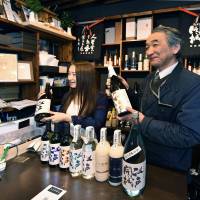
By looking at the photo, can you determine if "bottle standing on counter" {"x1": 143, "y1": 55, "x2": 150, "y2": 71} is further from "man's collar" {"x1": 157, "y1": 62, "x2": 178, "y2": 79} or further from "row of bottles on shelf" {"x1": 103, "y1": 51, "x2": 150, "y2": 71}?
"man's collar" {"x1": 157, "y1": 62, "x2": 178, "y2": 79}

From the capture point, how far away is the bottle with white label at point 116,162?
768 millimetres

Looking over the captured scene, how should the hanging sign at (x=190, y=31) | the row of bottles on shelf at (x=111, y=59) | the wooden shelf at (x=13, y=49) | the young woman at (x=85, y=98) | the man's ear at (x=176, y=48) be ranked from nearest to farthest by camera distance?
1. the man's ear at (x=176, y=48)
2. the young woman at (x=85, y=98)
3. the wooden shelf at (x=13, y=49)
4. the hanging sign at (x=190, y=31)
5. the row of bottles on shelf at (x=111, y=59)

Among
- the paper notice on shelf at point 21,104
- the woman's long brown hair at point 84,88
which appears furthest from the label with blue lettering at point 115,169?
the paper notice on shelf at point 21,104

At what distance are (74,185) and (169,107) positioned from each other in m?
0.62

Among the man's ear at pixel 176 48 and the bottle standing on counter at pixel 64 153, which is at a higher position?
the man's ear at pixel 176 48

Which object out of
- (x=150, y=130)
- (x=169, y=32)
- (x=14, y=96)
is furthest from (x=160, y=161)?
(x=14, y=96)

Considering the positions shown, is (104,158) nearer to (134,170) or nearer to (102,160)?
(102,160)

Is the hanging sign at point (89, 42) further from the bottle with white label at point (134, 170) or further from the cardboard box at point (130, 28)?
the bottle with white label at point (134, 170)

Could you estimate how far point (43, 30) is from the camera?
2543mm

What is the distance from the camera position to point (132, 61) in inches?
115

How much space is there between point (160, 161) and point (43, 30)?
7.16 ft

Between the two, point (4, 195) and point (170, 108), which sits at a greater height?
point (170, 108)

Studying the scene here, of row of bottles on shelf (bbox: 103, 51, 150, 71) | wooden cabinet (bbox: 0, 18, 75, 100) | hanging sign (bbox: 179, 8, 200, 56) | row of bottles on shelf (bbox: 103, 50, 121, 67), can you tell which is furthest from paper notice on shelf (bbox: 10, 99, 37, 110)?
hanging sign (bbox: 179, 8, 200, 56)

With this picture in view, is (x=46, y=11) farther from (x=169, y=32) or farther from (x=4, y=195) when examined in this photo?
(x=4, y=195)
